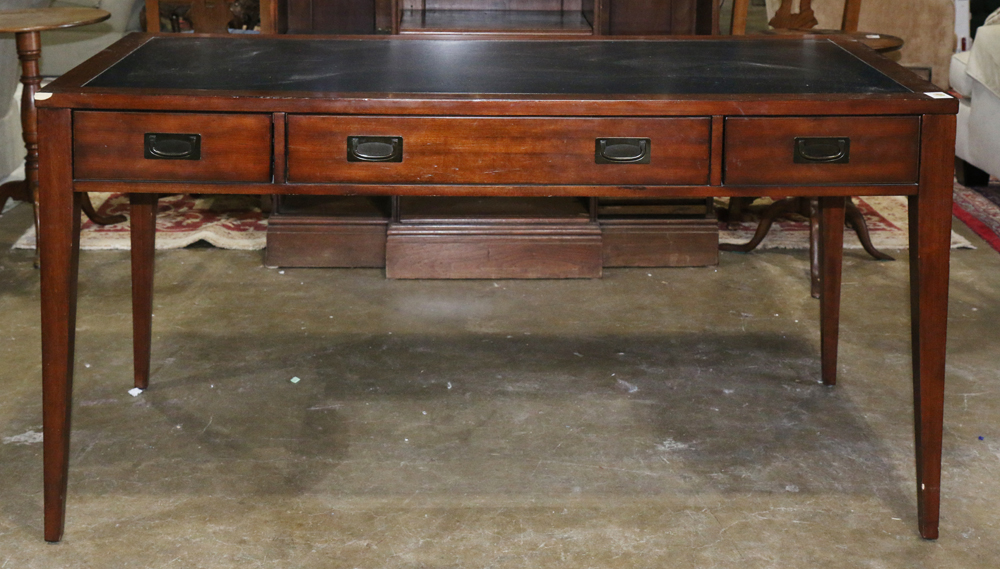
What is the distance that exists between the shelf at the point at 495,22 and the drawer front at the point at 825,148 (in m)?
1.73

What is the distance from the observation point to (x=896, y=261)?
4020mm

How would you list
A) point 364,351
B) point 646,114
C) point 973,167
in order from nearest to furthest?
point 646,114
point 364,351
point 973,167

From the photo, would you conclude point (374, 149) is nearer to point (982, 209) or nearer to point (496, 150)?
point (496, 150)

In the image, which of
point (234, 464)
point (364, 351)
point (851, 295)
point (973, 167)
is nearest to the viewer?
point (234, 464)

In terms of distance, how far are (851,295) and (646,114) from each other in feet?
6.05

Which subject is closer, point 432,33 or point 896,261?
point 432,33

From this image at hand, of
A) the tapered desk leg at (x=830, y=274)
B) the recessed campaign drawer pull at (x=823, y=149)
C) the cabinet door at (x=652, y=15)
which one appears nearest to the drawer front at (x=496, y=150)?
the recessed campaign drawer pull at (x=823, y=149)

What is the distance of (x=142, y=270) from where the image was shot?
278 centimetres

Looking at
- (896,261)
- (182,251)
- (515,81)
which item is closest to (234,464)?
(515,81)

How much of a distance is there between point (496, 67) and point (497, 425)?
0.89 m

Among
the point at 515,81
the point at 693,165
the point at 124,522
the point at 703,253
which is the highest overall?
the point at 515,81

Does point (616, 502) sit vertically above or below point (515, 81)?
below

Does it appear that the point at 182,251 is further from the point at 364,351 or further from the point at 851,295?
the point at 851,295

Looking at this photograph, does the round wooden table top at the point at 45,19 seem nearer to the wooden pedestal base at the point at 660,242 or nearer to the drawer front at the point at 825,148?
the wooden pedestal base at the point at 660,242
